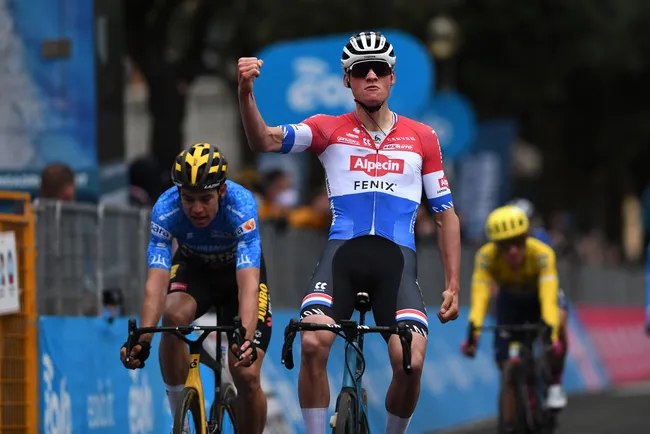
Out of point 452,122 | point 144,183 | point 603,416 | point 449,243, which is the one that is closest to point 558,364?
point 603,416

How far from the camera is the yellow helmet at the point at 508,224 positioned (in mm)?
13508

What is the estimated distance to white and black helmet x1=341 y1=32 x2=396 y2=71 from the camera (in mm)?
8992

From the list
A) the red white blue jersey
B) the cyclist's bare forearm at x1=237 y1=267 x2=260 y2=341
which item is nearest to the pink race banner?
the red white blue jersey

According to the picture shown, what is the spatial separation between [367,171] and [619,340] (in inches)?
763

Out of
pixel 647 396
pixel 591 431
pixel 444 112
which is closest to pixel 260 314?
pixel 591 431

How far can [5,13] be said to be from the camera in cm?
Answer: 1289

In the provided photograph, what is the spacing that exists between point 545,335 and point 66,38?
15.6ft

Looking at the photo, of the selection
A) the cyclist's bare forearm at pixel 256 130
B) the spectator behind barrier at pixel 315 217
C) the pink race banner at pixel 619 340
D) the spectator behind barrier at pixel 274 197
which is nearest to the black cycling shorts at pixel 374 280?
the cyclist's bare forearm at pixel 256 130

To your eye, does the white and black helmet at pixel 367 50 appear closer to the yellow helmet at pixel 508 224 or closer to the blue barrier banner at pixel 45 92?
the blue barrier banner at pixel 45 92

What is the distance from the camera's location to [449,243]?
9219 mm

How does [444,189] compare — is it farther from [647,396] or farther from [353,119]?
[647,396]

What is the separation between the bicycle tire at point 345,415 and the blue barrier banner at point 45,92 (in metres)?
5.02

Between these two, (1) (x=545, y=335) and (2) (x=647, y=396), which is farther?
(2) (x=647, y=396)

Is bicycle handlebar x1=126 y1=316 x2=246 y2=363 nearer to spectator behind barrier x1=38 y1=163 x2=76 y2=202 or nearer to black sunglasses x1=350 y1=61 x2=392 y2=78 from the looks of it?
black sunglasses x1=350 y1=61 x2=392 y2=78
